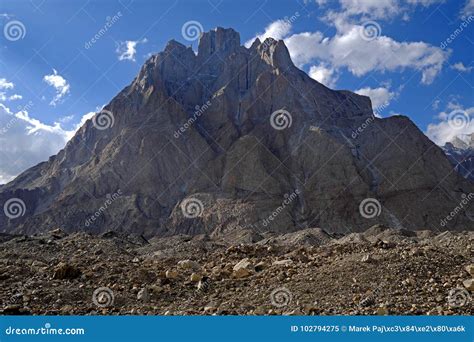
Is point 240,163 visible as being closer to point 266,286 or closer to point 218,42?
point 218,42

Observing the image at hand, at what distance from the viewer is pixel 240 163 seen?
Result: 88.1m

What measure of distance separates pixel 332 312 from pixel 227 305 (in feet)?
6.40

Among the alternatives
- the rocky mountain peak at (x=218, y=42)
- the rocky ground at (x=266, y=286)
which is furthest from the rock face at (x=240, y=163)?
the rocky ground at (x=266, y=286)

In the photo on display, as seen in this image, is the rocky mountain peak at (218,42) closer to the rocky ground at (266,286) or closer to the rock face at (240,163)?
the rock face at (240,163)

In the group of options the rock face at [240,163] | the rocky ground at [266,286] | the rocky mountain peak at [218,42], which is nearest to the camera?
the rocky ground at [266,286]

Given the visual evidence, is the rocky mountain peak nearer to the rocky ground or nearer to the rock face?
the rock face

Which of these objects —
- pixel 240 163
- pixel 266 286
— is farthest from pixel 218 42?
pixel 266 286

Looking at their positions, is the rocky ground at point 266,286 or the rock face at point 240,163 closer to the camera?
the rocky ground at point 266,286

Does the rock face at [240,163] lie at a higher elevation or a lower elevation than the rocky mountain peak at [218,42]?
lower

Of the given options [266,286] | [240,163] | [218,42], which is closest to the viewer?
[266,286]

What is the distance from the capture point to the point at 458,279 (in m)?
9.84

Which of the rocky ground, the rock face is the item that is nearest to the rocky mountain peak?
the rock face

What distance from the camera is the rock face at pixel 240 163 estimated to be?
8019 centimetres

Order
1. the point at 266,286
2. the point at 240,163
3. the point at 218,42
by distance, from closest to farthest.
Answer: the point at 266,286
the point at 240,163
the point at 218,42
